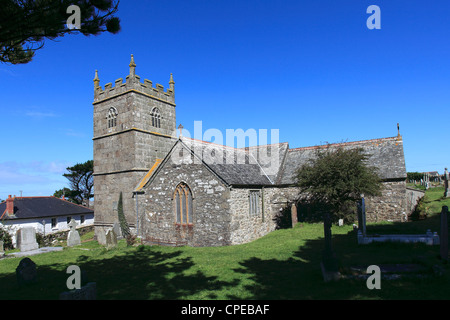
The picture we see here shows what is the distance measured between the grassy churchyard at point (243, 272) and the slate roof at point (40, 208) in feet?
65.7

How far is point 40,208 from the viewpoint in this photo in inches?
1401

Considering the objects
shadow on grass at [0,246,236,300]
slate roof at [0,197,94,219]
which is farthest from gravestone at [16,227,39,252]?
slate roof at [0,197,94,219]

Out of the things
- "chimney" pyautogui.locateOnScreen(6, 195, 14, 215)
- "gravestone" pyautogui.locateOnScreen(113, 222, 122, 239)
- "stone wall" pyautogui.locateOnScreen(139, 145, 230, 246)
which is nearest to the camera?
"stone wall" pyautogui.locateOnScreen(139, 145, 230, 246)

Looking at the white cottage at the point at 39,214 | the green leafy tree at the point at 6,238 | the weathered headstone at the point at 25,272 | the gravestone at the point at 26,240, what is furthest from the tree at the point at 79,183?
the weathered headstone at the point at 25,272

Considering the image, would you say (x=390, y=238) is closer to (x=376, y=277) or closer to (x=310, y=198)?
(x=376, y=277)

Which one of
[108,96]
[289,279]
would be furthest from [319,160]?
[108,96]

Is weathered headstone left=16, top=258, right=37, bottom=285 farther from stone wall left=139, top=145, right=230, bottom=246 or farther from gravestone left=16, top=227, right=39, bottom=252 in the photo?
gravestone left=16, top=227, right=39, bottom=252

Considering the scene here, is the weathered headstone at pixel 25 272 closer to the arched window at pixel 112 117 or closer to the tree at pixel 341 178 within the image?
the tree at pixel 341 178

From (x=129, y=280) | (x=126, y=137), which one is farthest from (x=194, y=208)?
(x=126, y=137)

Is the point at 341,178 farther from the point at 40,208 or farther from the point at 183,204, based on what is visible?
the point at 40,208

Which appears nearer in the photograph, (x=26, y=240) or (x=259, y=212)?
(x=26, y=240)

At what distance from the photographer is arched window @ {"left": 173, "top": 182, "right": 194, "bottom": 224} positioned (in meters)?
17.9

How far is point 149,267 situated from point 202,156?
7786 mm

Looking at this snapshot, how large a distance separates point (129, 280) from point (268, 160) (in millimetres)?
17821
